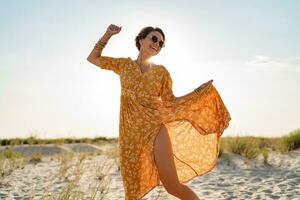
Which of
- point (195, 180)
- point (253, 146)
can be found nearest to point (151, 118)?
point (195, 180)

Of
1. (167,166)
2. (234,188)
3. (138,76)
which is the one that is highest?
(138,76)

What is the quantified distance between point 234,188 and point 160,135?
4.72 meters

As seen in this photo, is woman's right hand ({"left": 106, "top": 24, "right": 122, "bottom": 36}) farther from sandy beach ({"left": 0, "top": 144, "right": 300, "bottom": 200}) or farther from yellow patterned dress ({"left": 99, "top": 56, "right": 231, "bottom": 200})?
sandy beach ({"left": 0, "top": 144, "right": 300, "bottom": 200})

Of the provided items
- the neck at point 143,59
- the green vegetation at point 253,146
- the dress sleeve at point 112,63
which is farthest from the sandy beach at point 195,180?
the neck at point 143,59

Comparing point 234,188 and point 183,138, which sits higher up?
point 183,138

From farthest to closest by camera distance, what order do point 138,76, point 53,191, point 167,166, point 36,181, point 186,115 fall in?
1. point 36,181
2. point 53,191
3. point 186,115
4. point 138,76
5. point 167,166

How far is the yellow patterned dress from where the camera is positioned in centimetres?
512

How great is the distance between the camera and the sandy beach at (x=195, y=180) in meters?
8.52

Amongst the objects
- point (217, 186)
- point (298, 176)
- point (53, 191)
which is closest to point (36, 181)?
point (53, 191)

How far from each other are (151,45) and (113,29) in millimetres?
425

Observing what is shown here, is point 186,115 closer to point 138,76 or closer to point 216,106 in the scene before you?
point 216,106

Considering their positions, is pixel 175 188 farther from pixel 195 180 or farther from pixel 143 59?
pixel 195 180

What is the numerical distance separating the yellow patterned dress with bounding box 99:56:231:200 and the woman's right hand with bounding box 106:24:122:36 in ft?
0.93

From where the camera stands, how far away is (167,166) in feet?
16.0
